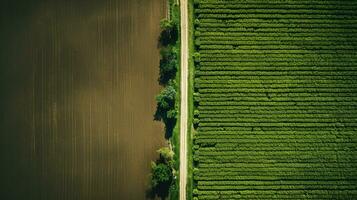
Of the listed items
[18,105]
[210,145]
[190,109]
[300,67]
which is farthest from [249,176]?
[18,105]

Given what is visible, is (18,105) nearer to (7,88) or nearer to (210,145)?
(7,88)

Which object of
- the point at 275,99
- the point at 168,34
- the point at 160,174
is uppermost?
the point at 168,34

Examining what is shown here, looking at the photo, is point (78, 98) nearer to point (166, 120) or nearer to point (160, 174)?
point (166, 120)

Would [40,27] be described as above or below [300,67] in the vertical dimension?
above

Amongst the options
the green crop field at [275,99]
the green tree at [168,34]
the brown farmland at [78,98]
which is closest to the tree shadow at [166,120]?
the brown farmland at [78,98]

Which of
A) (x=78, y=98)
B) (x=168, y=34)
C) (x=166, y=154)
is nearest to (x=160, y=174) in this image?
(x=166, y=154)

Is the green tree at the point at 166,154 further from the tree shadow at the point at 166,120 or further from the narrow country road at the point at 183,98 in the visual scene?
the tree shadow at the point at 166,120
